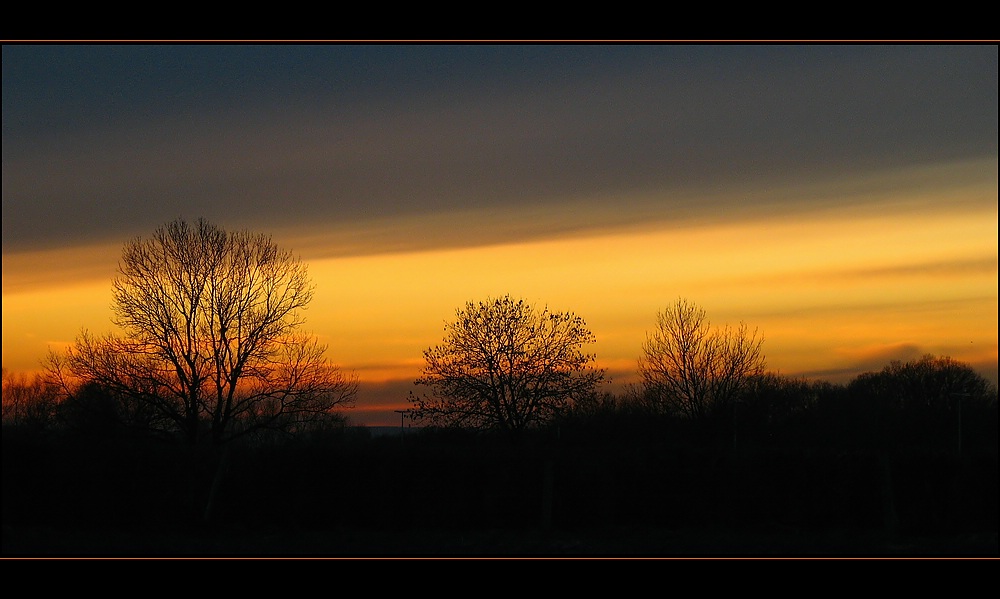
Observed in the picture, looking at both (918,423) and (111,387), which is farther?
(918,423)

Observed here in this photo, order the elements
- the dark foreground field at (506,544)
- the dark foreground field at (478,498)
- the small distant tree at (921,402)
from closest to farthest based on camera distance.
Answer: the dark foreground field at (506,544) < the dark foreground field at (478,498) < the small distant tree at (921,402)

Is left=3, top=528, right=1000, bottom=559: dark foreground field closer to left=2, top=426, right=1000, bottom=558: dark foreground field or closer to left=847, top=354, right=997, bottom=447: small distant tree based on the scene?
left=2, top=426, right=1000, bottom=558: dark foreground field

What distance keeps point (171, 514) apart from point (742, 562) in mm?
9768

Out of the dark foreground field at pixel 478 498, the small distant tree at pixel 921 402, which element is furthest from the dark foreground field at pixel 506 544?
the small distant tree at pixel 921 402

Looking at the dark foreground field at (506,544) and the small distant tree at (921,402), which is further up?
the small distant tree at (921,402)

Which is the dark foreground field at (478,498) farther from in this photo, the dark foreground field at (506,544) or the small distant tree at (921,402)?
the small distant tree at (921,402)

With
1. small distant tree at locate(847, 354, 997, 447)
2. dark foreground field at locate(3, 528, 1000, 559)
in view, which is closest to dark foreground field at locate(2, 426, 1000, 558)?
dark foreground field at locate(3, 528, 1000, 559)

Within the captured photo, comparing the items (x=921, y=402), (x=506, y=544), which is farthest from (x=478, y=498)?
(x=921, y=402)

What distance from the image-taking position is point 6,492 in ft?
49.9

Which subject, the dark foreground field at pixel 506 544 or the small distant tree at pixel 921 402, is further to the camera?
the small distant tree at pixel 921 402

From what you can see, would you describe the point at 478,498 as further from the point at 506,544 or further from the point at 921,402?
the point at 921,402

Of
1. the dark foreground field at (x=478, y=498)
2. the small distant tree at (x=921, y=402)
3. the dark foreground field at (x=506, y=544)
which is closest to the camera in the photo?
the dark foreground field at (x=506, y=544)

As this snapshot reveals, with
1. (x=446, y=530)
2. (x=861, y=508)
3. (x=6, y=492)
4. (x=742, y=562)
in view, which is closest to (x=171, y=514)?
(x=6, y=492)

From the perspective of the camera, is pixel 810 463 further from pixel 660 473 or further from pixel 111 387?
pixel 111 387
